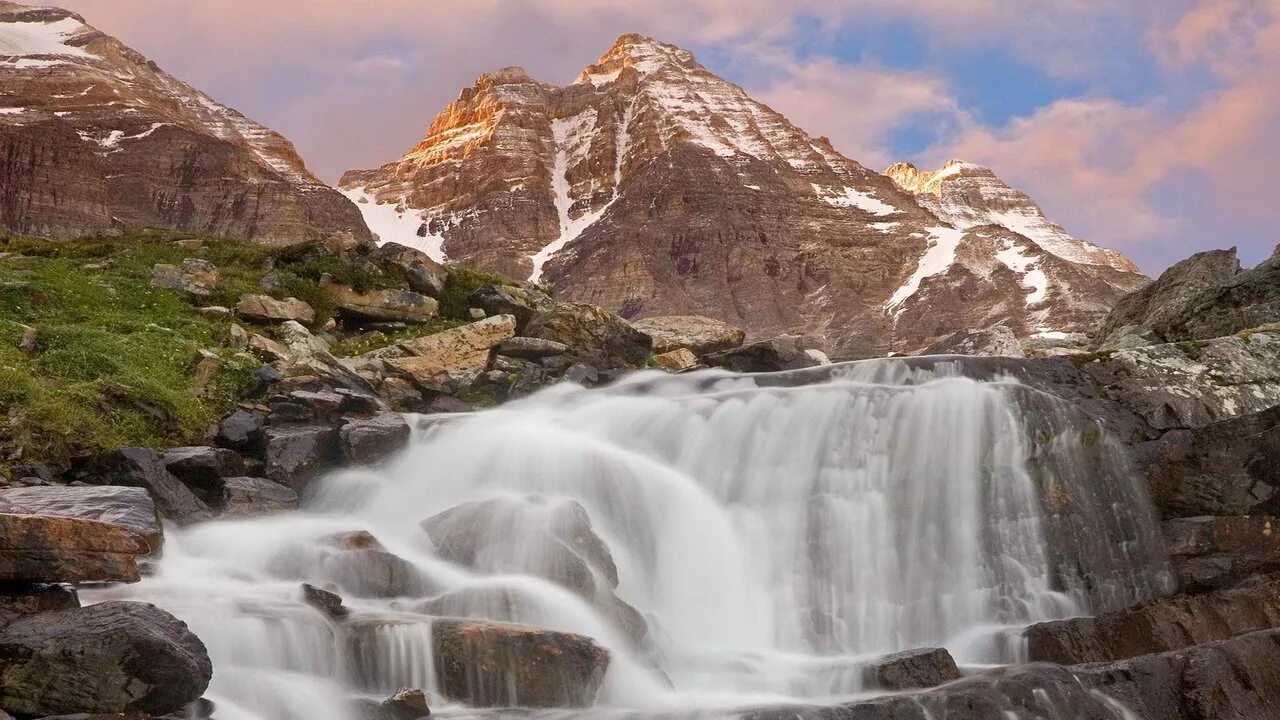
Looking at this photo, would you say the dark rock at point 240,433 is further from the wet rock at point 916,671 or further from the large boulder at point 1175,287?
the large boulder at point 1175,287

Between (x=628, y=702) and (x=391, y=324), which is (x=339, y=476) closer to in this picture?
(x=628, y=702)

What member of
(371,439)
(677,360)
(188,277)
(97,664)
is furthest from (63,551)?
(677,360)

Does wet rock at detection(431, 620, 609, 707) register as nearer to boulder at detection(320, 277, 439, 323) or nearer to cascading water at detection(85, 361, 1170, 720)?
cascading water at detection(85, 361, 1170, 720)

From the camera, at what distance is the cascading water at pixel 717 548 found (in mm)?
8359

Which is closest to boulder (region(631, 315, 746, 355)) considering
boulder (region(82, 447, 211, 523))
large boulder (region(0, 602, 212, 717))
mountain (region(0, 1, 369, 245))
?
boulder (region(82, 447, 211, 523))

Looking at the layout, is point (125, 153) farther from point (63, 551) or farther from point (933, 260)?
point (63, 551)

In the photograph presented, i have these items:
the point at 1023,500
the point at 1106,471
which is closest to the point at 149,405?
the point at 1023,500

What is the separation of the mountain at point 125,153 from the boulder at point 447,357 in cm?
3041

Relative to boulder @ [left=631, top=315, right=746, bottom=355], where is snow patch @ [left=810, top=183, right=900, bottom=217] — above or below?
above

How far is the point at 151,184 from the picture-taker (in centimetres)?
7969

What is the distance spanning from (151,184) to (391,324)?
70.1 meters

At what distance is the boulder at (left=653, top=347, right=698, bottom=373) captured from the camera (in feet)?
73.9

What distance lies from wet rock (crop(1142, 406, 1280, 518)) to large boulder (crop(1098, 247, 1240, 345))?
8.33 m

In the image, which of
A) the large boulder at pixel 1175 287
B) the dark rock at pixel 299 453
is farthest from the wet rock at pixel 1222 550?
the dark rock at pixel 299 453
